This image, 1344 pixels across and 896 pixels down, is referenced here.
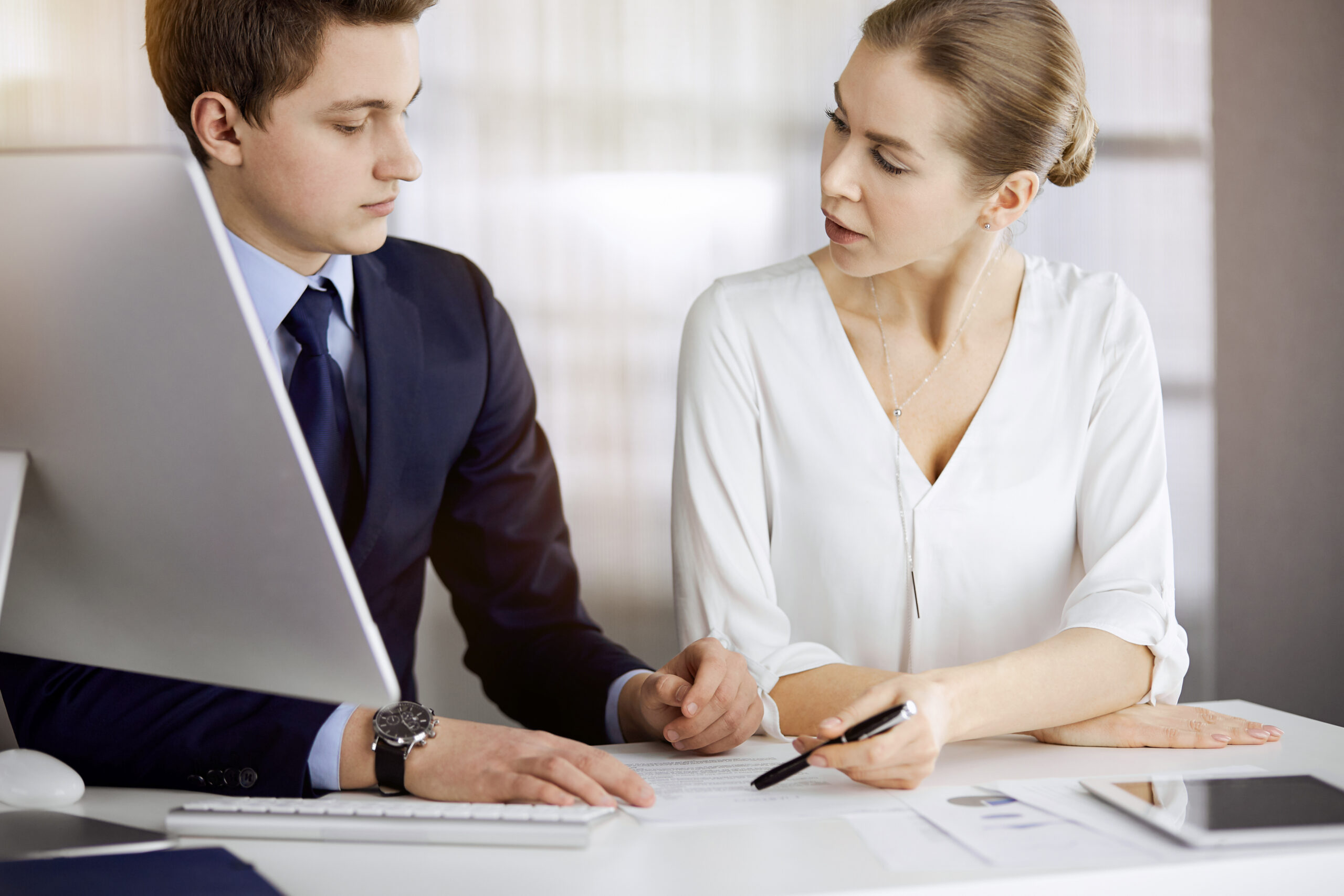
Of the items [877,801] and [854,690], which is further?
[854,690]

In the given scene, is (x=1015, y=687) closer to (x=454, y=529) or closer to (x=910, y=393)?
(x=910, y=393)

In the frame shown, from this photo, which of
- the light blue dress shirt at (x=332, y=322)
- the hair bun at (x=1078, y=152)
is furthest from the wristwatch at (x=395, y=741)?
the hair bun at (x=1078, y=152)

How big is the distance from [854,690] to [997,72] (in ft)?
2.62

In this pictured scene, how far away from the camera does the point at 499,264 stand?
2.71 metres

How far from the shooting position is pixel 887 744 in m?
0.84

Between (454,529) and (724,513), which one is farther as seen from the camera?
(454,529)

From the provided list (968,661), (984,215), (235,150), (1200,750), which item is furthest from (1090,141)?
(235,150)

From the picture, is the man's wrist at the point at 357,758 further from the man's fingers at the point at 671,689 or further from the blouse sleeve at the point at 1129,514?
the blouse sleeve at the point at 1129,514

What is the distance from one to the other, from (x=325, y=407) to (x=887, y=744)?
0.85m

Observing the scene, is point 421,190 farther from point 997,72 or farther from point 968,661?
point 968,661

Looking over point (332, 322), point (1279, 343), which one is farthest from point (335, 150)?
point (1279, 343)

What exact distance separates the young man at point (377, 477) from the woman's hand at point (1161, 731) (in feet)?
1.14

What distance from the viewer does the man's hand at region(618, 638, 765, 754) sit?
39.6 inches

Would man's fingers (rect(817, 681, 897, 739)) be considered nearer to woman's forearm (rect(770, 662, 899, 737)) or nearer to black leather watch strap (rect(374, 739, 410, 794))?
woman's forearm (rect(770, 662, 899, 737))
